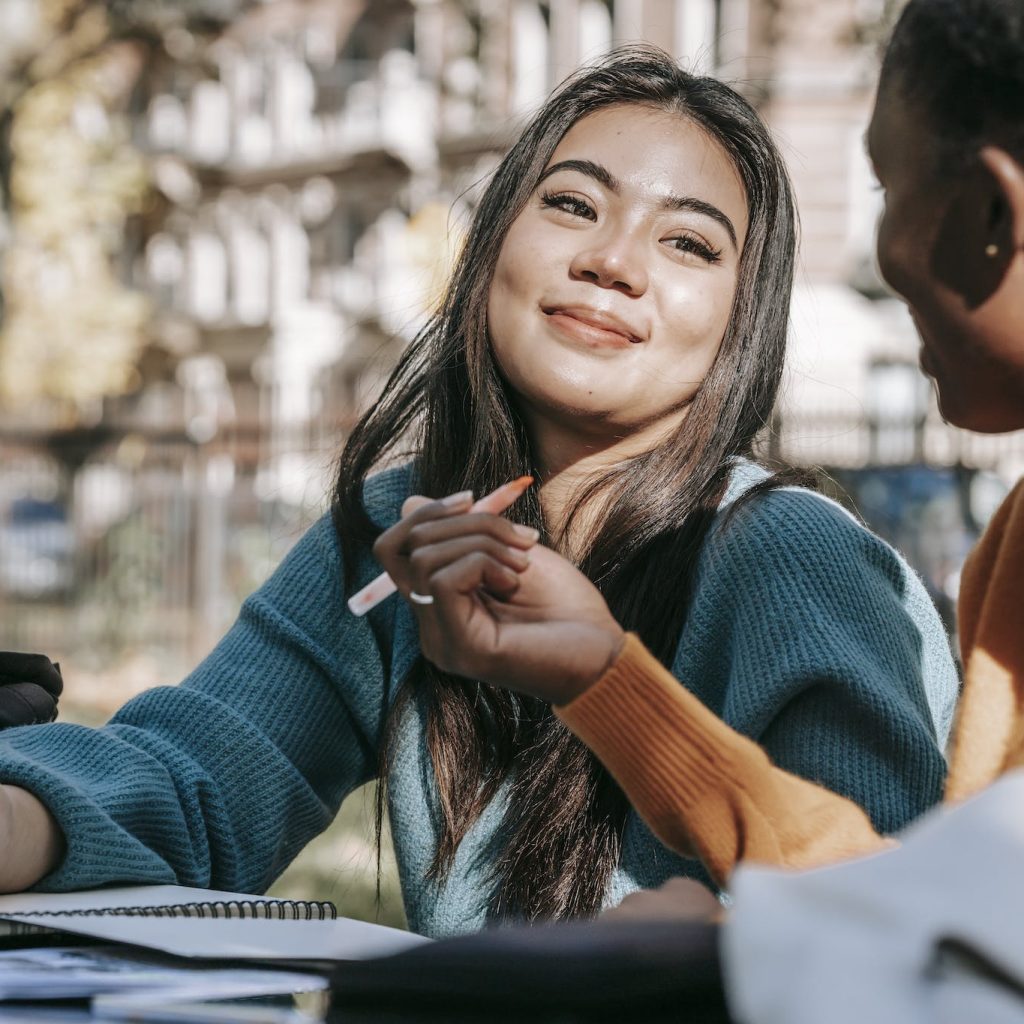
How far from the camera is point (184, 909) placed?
1.42m

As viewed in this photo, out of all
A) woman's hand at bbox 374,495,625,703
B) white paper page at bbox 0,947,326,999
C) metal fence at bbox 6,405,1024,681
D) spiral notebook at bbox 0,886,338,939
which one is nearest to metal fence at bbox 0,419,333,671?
metal fence at bbox 6,405,1024,681

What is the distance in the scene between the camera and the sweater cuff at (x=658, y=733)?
128 centimetres

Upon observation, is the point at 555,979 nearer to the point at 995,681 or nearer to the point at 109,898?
the point at 995,681

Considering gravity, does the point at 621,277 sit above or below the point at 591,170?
below

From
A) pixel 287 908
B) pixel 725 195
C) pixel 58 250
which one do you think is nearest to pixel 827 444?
pixel 725 195

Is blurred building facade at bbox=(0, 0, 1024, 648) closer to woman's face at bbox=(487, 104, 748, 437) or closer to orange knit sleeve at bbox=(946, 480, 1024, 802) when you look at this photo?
woman's face at bbox=(487, 104, 748, 437)

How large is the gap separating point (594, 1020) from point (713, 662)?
3.18ft

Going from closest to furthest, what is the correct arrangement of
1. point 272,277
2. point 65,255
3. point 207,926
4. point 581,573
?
point 207,926 < point 581,573 < point 65,255 < point 272,277

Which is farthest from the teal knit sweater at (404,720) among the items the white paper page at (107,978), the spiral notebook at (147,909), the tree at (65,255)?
the tree at (65,255)

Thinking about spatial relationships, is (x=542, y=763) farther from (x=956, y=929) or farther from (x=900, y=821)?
(x=956, y=929)

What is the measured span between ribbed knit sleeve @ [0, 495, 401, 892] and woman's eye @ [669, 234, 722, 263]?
2.06 feet

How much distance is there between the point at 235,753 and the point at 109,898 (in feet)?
1.18

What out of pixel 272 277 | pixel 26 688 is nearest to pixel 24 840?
pixel 26 688

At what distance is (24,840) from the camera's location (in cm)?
158
